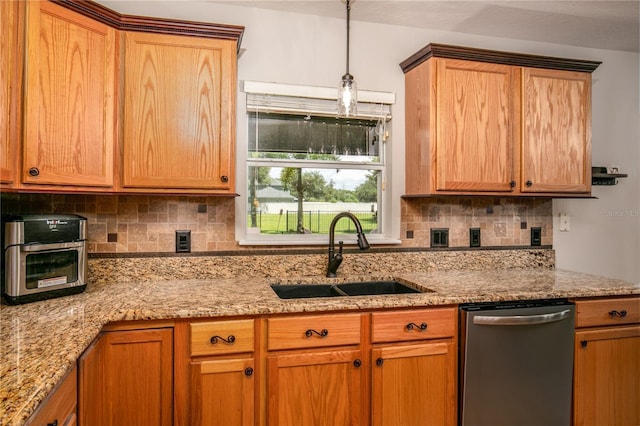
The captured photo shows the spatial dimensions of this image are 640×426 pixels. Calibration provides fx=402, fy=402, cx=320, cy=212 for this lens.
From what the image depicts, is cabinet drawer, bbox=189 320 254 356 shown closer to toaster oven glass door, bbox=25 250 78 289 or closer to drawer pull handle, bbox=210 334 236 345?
drawer pull handle, bbox=210 334 236 345

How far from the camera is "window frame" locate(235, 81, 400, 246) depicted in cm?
226

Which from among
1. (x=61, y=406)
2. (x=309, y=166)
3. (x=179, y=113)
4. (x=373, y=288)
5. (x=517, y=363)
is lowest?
(x=517, y=363)

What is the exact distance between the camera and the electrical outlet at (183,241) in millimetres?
2152

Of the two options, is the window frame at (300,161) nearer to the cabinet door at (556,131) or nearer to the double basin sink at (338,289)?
the double basin sink at (338,289)

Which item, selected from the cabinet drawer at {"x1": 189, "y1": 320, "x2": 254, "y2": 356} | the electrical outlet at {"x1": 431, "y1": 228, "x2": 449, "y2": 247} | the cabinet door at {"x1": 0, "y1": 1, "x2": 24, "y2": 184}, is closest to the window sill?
the electrical outlet at {"x1": 431, "y1": 228, "x2": 449, "y2": 247}

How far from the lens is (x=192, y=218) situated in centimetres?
218

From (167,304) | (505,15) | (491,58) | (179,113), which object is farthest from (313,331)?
(505,15)

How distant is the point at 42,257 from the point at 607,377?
2649mm

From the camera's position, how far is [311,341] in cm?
168

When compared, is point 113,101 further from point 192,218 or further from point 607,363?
point 607,363

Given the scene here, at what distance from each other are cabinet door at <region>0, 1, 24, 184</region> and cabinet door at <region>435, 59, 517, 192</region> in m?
1.90

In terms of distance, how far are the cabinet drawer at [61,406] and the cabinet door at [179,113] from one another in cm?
90

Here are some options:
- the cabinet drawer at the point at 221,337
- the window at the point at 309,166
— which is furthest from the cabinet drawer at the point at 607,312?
the cabinet drawer at the point at 221,337

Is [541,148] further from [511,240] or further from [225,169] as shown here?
[225,169]
